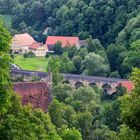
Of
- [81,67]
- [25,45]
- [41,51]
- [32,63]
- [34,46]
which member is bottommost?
[32,63]

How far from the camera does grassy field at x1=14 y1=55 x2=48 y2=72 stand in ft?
289

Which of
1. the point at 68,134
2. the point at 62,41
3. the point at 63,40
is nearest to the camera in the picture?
the point at 68,134

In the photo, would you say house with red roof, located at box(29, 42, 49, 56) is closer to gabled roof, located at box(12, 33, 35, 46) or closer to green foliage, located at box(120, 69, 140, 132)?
gabled roof, located at box(12, 33, 35, 46)

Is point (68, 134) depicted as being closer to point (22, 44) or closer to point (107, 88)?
point (107, 88)

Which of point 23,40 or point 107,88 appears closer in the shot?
point 107,88

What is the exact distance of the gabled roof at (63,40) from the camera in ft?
327

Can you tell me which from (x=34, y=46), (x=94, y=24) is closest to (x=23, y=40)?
(x=34, y=46)

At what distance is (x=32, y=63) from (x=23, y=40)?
1184 cm

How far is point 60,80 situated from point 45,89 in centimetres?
2832

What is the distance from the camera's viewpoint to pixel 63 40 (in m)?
102

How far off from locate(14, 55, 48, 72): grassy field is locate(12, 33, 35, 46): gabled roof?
4.32 meters

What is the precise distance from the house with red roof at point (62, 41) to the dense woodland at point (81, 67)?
5.85 feet

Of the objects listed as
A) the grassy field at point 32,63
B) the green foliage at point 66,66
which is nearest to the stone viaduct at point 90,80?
the green foliage at point 66,66

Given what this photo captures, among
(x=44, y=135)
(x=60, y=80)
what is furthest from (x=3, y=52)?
(x=60, y=80)
